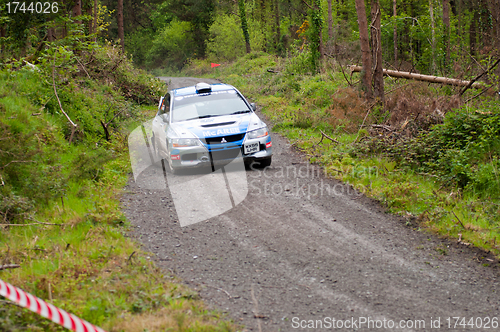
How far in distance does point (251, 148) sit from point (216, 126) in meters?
0.87

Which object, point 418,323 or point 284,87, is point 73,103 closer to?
point 418,323

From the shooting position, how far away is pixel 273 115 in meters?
16.4

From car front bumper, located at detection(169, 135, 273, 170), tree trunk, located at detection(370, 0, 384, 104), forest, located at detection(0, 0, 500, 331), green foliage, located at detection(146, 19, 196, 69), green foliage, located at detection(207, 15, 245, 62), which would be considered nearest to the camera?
forest, located at detection(0, 0, 500, 331)

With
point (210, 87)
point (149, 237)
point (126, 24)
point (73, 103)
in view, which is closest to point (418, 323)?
point (149, 237)

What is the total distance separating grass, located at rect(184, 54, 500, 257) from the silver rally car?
180 centimetres

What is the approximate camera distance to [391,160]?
9172 millimetres

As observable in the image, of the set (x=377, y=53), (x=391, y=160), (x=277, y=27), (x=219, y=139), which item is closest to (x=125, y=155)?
(x=219, y=139)

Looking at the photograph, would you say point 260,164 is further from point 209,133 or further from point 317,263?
point 317,263

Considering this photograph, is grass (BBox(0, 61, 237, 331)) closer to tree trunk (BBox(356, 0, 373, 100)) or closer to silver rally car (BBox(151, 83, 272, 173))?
silver rally car (BBox(151, 83, 272, 173))

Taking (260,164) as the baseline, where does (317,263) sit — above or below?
below

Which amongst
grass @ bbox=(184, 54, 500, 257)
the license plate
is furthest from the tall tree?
the license plate

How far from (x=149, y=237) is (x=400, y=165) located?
5449 millimetres

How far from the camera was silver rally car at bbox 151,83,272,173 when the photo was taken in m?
8.75

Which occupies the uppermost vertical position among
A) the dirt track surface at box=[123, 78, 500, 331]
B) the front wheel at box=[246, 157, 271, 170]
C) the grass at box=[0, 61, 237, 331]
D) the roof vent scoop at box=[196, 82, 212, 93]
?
the roof vent scoop at box=[196, 82, 212, 93]
